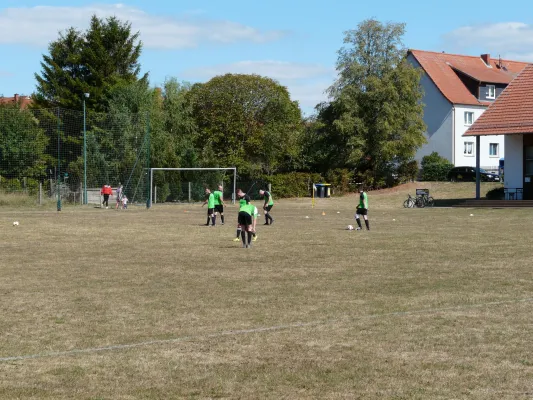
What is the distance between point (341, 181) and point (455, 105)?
1477 cm

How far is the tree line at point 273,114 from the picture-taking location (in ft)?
212

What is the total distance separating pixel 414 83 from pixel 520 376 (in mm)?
60457

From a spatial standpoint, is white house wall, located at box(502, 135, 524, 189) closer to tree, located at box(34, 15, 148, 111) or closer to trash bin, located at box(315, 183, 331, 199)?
trash bin, located at box(315, 183, 331, 199)

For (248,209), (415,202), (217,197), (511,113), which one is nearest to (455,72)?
(511,113)

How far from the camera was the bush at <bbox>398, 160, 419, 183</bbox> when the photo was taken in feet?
220

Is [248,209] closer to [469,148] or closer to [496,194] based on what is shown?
[496,194]

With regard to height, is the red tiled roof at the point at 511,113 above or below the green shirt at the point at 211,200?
above

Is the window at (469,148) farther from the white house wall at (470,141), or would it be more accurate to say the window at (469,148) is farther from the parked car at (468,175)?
the parked car at (468,175)

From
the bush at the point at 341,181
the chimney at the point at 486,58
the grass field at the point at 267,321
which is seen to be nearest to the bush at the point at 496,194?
the bush at the point at 341,181

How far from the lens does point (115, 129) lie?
177 ft

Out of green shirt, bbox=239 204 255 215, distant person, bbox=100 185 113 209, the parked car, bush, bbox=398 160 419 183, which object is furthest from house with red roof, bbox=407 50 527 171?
green shirt, bbox=239 204 255 215

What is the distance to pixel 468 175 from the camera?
66250 mm

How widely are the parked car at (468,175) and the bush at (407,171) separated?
2.87 metres

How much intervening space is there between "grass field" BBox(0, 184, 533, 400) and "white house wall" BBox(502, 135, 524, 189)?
29.0m
